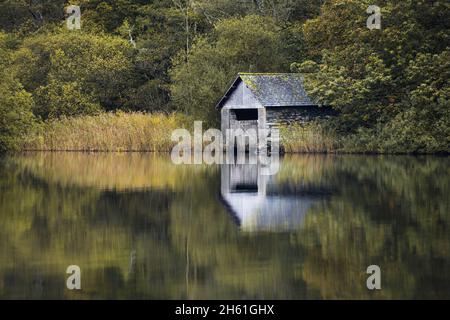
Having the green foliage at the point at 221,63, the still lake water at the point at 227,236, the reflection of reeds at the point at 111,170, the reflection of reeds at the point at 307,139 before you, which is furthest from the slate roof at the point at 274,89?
the still lake water at the point at 227,236

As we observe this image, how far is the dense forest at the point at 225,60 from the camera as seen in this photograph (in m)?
42.2

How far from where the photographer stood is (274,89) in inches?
1793

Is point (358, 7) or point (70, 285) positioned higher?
point (358, 7)

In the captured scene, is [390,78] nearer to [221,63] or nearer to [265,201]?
[221,63]

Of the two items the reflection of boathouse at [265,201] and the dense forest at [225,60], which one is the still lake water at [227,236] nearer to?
the reflection of boathouse at [265,201]

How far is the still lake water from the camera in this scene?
1125cm

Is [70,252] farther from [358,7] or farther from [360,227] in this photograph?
[358,7]

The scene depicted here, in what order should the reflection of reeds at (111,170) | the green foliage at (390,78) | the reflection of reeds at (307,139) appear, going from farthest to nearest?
1. the reflection of reeds at (307,139)
2. the green foliage at (390,78)
3. the reflection of reeds at (111,170)

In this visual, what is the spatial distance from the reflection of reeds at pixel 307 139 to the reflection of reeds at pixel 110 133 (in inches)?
235

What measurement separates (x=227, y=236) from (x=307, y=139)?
29958 mm

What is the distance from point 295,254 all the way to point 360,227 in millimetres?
3074

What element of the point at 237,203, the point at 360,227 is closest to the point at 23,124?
the point at 237,203

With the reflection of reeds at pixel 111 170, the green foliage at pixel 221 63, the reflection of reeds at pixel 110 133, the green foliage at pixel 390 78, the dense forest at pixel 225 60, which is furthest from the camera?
the green foliage at pixel 221 63
